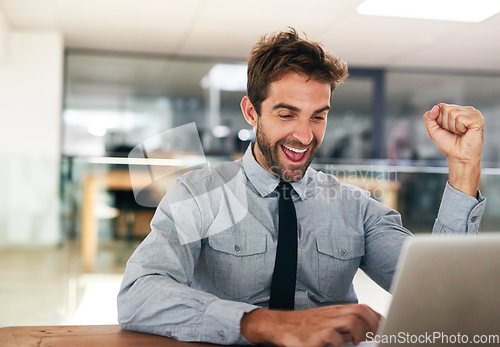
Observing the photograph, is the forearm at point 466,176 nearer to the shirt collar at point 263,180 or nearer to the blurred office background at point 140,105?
the shirt collar at point 263,180

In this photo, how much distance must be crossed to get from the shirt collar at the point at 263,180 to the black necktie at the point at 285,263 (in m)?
0.05

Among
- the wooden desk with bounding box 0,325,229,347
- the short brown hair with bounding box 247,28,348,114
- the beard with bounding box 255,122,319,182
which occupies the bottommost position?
the wooden desk with bounding box 0,325,229,347

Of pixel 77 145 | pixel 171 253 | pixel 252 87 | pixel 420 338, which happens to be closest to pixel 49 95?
pixel 77 145

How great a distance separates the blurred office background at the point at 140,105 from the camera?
3.40 m

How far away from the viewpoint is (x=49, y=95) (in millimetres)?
5160

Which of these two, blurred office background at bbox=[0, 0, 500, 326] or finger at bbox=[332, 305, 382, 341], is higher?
blurred office background at bbox=[0, 0, 500, 326]

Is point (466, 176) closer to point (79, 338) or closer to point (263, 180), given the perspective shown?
point (263, 180)

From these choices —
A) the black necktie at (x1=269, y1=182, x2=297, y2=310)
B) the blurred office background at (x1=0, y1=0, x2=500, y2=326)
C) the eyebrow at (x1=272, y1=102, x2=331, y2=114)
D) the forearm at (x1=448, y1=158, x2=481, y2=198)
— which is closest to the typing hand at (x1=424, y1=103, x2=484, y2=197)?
the forearm at (x1=448, y1=158, x2=481, y2=198)

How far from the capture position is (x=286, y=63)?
1.29 metres

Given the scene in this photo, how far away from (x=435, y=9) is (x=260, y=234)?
11.5 feet

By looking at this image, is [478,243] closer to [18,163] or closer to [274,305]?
[274,305]

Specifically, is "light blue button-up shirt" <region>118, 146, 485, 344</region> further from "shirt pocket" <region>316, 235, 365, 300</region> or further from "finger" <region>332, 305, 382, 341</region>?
"finger" <region>332, 305, 382, 341</region>

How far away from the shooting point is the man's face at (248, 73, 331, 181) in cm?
127

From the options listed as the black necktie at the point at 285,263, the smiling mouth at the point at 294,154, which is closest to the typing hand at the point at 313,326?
the black necktie at the point at 285,263
